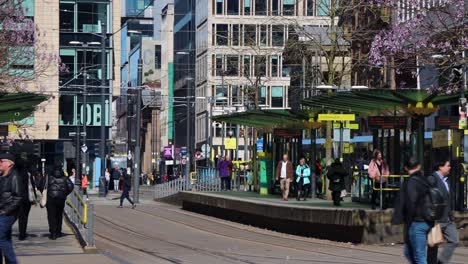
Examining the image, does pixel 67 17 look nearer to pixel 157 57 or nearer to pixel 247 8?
pixel 247 8

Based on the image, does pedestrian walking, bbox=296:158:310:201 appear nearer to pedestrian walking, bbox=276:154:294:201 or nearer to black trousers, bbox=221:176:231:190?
pedestrian walking, bbox=276:154:294:201

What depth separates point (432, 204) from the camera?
1465 cm

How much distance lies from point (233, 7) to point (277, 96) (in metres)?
9.44

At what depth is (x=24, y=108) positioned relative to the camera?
32500 millimetres

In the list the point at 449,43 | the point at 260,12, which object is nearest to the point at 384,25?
the point at 449,43

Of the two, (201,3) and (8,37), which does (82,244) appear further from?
(201,3)

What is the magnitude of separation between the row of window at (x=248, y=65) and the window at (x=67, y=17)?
35.3 feet

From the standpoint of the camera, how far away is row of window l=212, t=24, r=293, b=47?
212 ft

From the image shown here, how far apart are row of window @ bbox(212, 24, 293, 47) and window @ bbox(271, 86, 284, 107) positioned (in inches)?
275

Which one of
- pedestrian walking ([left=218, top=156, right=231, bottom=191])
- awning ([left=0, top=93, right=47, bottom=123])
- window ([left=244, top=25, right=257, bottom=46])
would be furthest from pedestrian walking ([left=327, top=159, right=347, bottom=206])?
window ([left=244, top=25, right=257, bottom=46])

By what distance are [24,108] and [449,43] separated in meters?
12.8

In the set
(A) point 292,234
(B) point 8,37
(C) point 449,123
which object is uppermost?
(B) point 8,37

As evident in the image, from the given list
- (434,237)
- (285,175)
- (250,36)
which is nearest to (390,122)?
(285,175)

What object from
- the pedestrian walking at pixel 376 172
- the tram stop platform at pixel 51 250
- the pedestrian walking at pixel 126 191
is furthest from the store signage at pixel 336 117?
the pedestrian walking at pixel 126 191
